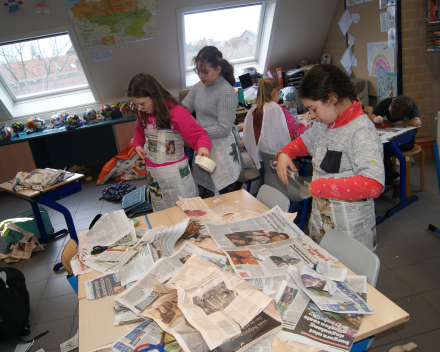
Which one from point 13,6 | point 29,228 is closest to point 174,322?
point 29,228

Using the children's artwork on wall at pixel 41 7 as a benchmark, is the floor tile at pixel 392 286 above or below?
below

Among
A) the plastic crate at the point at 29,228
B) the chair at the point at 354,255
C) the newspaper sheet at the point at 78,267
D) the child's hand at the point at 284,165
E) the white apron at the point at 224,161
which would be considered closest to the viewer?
the chair at the point at 354,255

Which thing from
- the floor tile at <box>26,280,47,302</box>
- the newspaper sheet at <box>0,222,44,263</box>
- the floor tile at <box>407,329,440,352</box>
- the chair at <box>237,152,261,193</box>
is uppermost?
the chair at <box>237,152,261,193</box>

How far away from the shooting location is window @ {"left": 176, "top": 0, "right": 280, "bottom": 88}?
15.5 ft

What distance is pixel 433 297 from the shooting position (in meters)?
2.07

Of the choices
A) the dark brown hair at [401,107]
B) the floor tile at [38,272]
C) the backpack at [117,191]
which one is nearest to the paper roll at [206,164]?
the floor tile at [38,272]

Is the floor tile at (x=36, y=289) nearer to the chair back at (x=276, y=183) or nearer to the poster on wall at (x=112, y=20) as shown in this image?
the chair back at (x=276, y=183)

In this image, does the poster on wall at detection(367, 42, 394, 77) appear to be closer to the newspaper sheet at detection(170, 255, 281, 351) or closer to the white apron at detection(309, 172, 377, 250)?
the white apron at detection(309, 172, 377, 250)

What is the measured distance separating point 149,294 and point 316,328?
0.60 meters

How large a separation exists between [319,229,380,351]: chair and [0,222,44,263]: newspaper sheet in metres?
2.80

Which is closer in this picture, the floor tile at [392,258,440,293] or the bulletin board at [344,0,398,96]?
the floor tile at [392,258,440,293]

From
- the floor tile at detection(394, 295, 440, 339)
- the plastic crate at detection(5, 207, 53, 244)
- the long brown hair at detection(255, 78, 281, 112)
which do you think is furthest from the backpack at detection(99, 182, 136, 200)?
the floor tile at detection(394, 295, 440, 339)

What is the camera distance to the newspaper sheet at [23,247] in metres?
3.09

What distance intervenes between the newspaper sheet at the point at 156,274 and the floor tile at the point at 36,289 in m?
1.72
